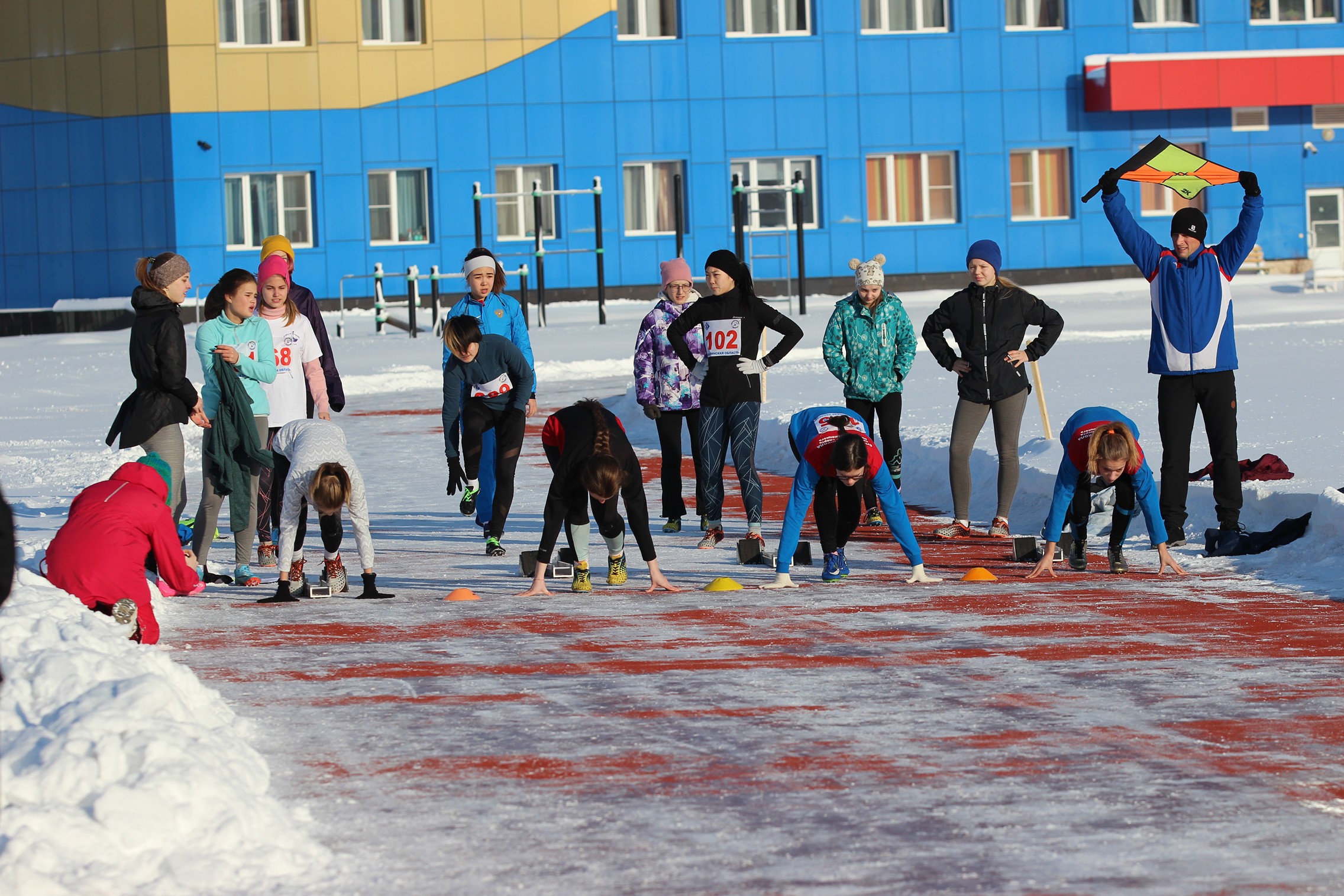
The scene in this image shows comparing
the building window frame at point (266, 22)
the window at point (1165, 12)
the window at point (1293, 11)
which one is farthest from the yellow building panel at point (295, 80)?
the window at point (1293, 11)

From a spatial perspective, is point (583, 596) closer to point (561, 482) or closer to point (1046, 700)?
point (561, 482)

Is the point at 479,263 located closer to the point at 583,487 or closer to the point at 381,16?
the point at 583,487

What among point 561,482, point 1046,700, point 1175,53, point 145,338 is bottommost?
point 1046,700

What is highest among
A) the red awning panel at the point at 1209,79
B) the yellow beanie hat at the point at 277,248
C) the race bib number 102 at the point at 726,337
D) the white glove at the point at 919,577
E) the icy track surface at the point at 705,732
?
the red awning panel at the point at 1209,79

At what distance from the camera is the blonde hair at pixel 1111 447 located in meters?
8.62

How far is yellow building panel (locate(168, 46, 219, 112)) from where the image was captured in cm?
3469

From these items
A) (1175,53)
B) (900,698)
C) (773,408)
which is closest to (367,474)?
(773,408)

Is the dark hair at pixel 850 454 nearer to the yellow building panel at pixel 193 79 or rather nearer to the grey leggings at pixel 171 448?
the grey leggings at pixel 171 448

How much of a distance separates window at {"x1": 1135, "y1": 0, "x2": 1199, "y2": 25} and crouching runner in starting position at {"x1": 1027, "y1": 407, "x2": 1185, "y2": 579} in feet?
104

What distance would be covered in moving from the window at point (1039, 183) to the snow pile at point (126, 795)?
3475 centimetres

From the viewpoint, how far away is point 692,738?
5.80 m

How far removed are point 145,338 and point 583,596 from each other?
258 centimetres

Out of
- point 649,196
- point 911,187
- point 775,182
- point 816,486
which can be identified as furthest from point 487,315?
point 911,187

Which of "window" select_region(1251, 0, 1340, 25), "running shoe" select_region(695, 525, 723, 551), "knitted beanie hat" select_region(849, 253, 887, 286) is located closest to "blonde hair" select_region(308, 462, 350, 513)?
"running shoe" select_region(695, 525, 723, 551)
